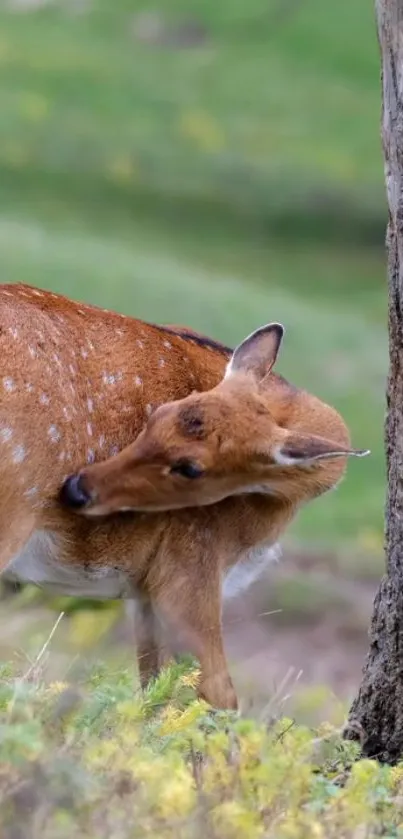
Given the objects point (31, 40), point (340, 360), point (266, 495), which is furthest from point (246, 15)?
point (266, 495)

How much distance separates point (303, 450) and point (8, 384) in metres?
1.50

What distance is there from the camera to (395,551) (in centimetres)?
698

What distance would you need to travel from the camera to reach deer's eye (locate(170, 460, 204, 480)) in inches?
285

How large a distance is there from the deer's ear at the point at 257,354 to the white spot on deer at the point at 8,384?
1.52m

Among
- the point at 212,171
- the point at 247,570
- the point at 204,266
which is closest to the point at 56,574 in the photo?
the point at 247,570

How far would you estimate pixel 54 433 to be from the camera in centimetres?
664

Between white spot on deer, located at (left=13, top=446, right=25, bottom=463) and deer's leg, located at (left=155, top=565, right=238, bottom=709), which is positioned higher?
white spot on deer, located at (left=13, top=446, right=25, bottom=463)

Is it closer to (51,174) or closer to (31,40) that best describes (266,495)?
(51,174)

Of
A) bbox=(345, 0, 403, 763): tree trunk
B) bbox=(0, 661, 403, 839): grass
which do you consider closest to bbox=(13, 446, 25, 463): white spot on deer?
bbox=(0, 661, 403, 839): grass

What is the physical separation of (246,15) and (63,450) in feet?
105

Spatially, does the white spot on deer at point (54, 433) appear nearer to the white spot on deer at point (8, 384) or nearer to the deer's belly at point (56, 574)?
the white spot on deer at point (8, 384)

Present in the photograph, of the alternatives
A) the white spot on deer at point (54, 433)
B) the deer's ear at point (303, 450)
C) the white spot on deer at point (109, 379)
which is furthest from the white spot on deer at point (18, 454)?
the deer's ear at point (303, 450)

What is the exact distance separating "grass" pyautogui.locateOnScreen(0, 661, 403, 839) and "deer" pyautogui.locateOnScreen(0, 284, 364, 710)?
969 millimetres

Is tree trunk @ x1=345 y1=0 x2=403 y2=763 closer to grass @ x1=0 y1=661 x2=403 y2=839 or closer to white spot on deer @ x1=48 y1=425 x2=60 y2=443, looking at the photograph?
grass @ x1=0 y1=661 x2=403 y2=839
